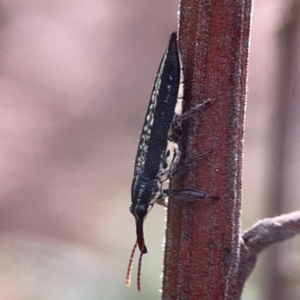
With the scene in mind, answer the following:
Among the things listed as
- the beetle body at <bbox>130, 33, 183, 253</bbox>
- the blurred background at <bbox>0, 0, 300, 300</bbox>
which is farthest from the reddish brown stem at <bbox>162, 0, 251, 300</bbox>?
the blurred background at <bbox>0, 0, 300, 300</bbox>

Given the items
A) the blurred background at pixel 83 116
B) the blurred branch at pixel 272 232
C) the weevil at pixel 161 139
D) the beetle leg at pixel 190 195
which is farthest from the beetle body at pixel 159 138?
the blurred background at pixel 83 116

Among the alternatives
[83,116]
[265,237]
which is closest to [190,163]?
[265,237]

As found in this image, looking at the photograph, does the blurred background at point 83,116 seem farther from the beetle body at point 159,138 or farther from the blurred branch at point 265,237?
the blurred branch at point 265,237

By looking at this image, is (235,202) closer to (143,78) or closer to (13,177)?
(13,177)

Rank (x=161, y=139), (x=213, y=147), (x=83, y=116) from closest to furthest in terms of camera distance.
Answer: (x=213, y=147) < (x=161, y=139) < (x=83, y=116)

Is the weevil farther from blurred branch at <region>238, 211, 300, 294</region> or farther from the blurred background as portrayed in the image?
the blurred background

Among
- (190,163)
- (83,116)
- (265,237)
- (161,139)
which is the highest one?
(83,116)

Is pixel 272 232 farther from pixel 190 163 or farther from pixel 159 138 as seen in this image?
pixel 159 138

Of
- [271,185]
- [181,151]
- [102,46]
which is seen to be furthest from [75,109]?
[181,151]
